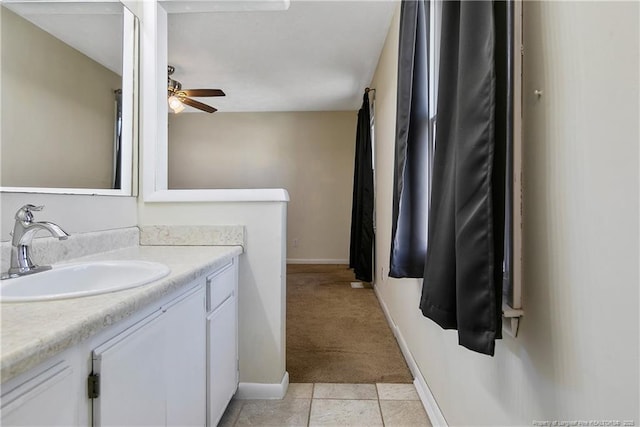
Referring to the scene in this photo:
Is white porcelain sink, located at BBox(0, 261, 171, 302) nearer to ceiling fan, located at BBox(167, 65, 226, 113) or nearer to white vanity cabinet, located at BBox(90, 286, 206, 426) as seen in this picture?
white vanity cabinet, located at BBox(90, 286, 206, 426)

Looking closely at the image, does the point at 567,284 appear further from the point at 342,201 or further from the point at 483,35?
the point at 342,201

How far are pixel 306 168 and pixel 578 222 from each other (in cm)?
471

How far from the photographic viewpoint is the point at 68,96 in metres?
1.22

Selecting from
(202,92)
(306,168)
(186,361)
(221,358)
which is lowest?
(221,358)

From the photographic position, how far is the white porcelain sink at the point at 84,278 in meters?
0.83

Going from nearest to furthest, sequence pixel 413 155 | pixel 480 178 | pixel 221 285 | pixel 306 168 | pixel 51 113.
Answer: pixel 480 178 → pixel 51 113 → pixel 221 285 → pixel 413 155 → pixel 306 168

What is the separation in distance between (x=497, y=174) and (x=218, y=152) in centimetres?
510

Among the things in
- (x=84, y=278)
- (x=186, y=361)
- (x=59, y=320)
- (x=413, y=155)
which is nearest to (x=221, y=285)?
(x=186, y=361)

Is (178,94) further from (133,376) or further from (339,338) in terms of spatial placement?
(133,376)

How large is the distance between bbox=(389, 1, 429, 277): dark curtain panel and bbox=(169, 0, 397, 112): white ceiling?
1118 mm

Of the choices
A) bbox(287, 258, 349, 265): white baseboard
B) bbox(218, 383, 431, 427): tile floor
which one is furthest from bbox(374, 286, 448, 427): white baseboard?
bbox(287, 258, 349, 265): white baseboard

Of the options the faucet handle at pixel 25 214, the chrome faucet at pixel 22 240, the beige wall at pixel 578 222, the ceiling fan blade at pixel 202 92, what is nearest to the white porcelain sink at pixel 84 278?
the chrome faucet at pixel 22 240

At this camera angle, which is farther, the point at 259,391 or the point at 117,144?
the point at 259,391

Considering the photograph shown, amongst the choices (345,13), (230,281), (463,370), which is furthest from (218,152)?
(463,370)
